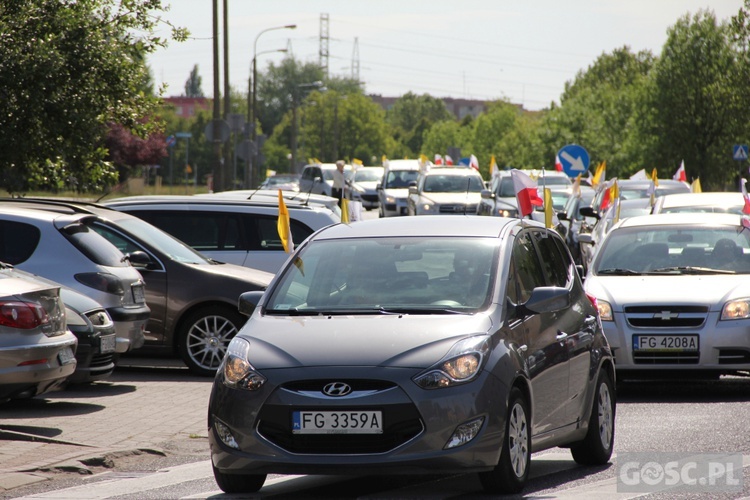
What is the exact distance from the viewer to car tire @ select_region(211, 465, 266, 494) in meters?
7.38

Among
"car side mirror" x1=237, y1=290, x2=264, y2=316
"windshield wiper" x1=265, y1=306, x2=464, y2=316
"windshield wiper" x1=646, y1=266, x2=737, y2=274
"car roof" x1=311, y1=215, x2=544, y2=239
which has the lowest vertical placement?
"windshield wiper" x1=646, y1=266, x2=737, y2=274

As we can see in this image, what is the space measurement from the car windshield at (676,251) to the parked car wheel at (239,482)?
20.7ft

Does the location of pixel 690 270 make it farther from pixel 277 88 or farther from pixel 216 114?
pixel 277 88

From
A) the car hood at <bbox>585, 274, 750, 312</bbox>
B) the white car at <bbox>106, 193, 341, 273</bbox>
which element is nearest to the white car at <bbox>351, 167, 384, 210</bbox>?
the white car at <bbox>106, 193, 341, 273</bbox>

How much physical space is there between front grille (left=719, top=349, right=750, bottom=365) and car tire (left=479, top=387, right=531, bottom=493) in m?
4.84

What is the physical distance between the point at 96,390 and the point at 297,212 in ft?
13.7

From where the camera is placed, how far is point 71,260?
12.7 m

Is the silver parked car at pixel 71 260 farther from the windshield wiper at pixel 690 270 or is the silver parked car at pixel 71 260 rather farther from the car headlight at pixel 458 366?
the car headlight at pixel 458 366

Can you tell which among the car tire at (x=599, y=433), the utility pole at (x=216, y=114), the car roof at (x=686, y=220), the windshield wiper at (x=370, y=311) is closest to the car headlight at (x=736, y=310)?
the car roof at (x=686, y=220)

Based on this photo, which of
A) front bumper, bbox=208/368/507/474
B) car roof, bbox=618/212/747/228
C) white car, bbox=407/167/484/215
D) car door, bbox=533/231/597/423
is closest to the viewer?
front bumper, bbox=208/368/507/474

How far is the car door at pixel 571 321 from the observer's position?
820cm

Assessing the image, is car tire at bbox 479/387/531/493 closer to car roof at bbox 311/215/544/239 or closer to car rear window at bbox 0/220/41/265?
car roof at bbox 311/215/544/239

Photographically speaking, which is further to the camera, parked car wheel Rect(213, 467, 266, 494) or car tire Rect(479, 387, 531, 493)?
parked car wheel Rect(213, 467, 266, 494)

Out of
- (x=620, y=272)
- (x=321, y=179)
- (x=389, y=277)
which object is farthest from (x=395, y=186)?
(x=389, y=277)
